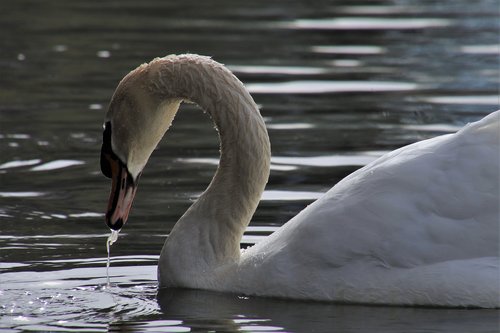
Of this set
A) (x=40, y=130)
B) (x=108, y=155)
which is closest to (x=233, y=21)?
(x=40, y=130)

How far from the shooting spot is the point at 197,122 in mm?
13531

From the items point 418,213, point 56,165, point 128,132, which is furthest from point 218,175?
point 56,165

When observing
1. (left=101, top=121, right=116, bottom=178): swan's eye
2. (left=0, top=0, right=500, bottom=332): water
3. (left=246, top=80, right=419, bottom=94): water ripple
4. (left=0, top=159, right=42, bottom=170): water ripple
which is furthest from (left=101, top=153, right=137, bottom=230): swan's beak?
(left=246, top=80, right=419, bottom=94): water ripple

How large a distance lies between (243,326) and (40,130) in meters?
6.18

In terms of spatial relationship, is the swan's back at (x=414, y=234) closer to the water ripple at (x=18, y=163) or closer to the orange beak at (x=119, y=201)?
the orange beak at (x=119, y=201)

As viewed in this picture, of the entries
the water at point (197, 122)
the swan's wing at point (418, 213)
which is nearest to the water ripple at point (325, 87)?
the water at point (197, 122)

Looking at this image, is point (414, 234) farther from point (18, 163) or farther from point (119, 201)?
point (18, 163)

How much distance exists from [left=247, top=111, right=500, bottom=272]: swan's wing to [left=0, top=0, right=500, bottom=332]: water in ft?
1.00

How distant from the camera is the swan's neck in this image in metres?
7.89

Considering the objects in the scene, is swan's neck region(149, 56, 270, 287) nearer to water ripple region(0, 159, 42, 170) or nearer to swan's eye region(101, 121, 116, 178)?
swan's eye region(101, 121, 116, 178)

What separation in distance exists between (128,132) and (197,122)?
5.47m

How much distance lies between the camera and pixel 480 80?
15750mm

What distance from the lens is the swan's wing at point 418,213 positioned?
23.4 ft

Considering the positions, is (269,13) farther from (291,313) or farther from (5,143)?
(291,313)
